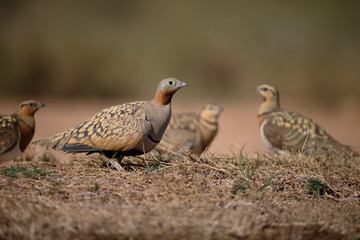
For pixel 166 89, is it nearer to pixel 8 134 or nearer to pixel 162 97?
pixel 162 97

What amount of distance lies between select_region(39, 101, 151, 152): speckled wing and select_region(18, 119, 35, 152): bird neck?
98 cm

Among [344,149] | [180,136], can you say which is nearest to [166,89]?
[180,136]

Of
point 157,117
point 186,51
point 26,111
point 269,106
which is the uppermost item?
point 186,51

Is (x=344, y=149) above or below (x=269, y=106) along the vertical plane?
below

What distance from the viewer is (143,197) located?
395cm

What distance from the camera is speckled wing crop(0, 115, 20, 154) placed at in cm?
552

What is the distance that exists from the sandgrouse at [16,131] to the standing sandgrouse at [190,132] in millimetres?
2028

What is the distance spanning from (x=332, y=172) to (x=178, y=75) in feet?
48.5

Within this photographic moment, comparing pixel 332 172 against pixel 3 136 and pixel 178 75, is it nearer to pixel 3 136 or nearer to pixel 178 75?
pixel 3 136

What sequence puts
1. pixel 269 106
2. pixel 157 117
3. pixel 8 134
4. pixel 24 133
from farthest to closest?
pixel 269 106 → pixel 24 133 → pixel 8 134 → pixel 157 117

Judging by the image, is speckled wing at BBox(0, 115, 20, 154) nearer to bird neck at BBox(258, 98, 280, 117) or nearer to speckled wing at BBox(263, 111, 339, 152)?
speckled wing at BBox(263, 111, 339, 152)

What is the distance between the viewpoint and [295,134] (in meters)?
6.88

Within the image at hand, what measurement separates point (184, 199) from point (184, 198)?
0.04 meters

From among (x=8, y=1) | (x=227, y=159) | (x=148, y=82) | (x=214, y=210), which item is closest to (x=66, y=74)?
(x=148, y=82)
